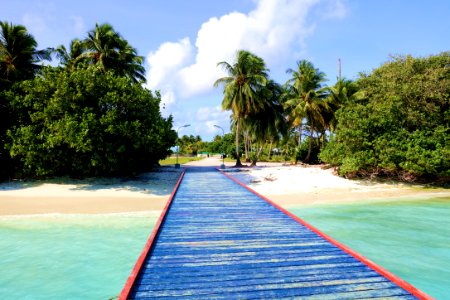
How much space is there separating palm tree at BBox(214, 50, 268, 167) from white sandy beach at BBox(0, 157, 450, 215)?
1087 centimetres

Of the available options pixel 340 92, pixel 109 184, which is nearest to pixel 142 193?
pixel 109 184

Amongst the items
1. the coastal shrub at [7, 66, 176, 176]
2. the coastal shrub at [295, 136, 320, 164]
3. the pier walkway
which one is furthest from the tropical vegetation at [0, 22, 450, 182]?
the coastal shrub at [295, 136, 320, 164]

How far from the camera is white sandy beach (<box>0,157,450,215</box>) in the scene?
44.9ft

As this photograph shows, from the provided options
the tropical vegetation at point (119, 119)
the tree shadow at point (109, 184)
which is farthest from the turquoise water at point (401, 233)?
the tree shadow at point (109, 184)

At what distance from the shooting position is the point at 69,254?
8.51 meters

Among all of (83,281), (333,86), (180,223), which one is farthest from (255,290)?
(333,86)

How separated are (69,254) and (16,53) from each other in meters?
20.8

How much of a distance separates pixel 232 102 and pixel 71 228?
22203 mm

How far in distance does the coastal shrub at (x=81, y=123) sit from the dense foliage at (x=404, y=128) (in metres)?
13.7

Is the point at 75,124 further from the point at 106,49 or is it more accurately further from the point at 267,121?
the point at 267,121

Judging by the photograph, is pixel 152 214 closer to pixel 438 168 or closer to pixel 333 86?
pixel 438 168

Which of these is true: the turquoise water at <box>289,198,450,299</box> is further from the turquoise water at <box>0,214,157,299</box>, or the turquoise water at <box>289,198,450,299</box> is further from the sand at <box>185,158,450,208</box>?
the turquoise water at <box>0,214,157,299</box>

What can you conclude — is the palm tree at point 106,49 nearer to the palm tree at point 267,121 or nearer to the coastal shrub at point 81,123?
the coastal shrub at point 81,123

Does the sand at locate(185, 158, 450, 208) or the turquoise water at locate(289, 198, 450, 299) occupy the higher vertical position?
the sand at locate(185, 158, 450, 208)
